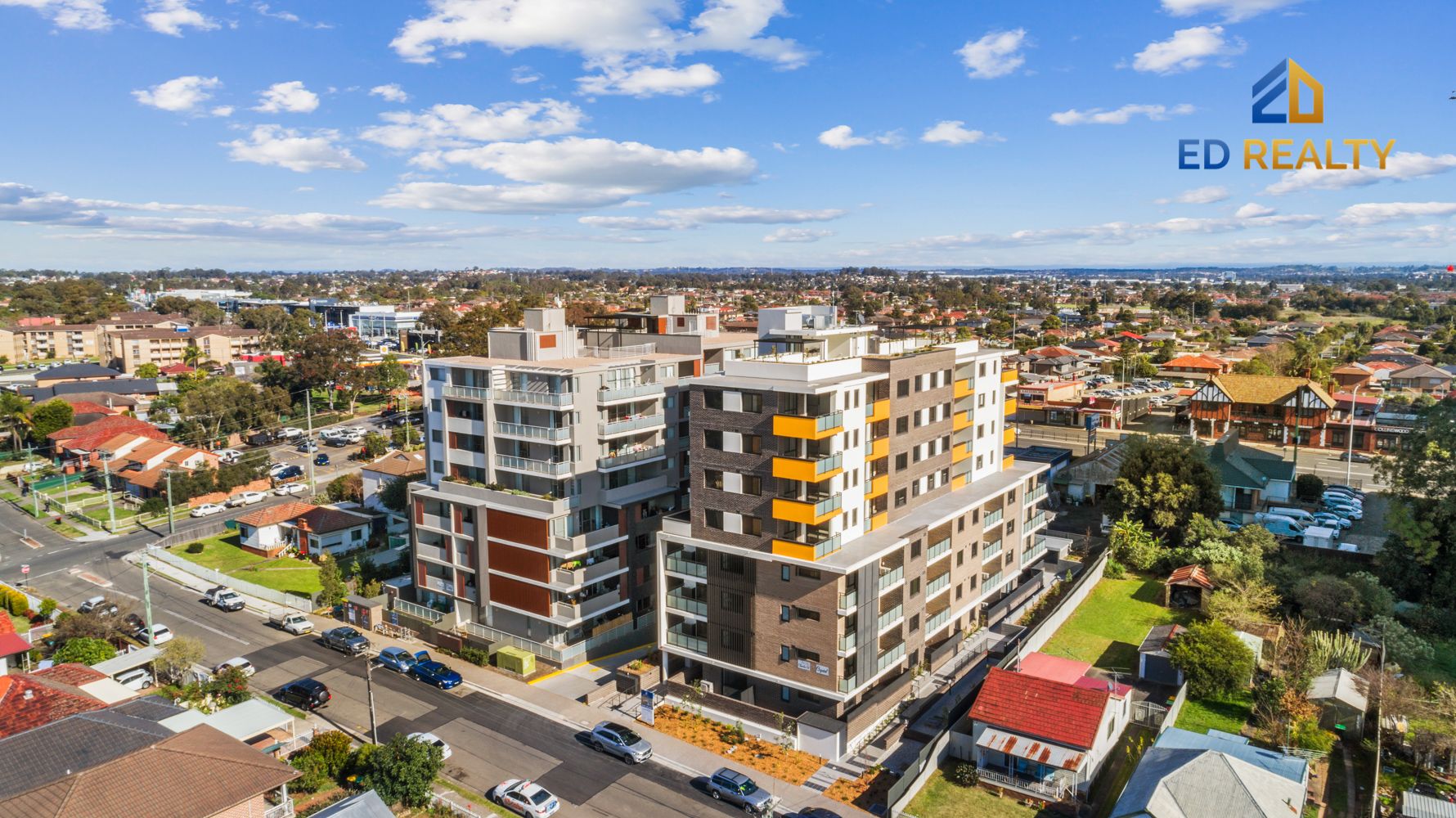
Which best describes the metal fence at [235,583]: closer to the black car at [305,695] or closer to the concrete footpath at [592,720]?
the concrete footpath at [592,720]

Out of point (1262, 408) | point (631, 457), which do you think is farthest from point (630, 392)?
point (1262, 408)

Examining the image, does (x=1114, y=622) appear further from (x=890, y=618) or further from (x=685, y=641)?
(x=685, y=641)

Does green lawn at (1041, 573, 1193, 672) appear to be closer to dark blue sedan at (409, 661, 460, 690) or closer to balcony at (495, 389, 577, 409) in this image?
balcony at (495, 389, 577, 409)

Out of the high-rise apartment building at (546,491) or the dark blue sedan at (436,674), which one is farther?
the high-rise apartment building at (546,491)

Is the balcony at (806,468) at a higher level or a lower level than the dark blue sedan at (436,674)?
higher

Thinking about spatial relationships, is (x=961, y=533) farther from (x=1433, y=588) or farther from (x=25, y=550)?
(x=25, y=550)

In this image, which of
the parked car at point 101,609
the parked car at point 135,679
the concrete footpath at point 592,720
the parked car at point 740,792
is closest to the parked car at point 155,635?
the parked car at point 101,609

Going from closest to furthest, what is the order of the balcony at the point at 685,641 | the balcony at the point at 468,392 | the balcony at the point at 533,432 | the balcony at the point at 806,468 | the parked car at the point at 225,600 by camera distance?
the balcony at the point at 806,468
the balcony at the point at 685,641
the balcony at the point at 533,432
the balcony at the point at 468,392
the parked car at the point at 225,600

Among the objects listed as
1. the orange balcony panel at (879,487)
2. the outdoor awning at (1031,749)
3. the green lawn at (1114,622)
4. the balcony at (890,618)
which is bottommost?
the green lawn at (1114,622)
